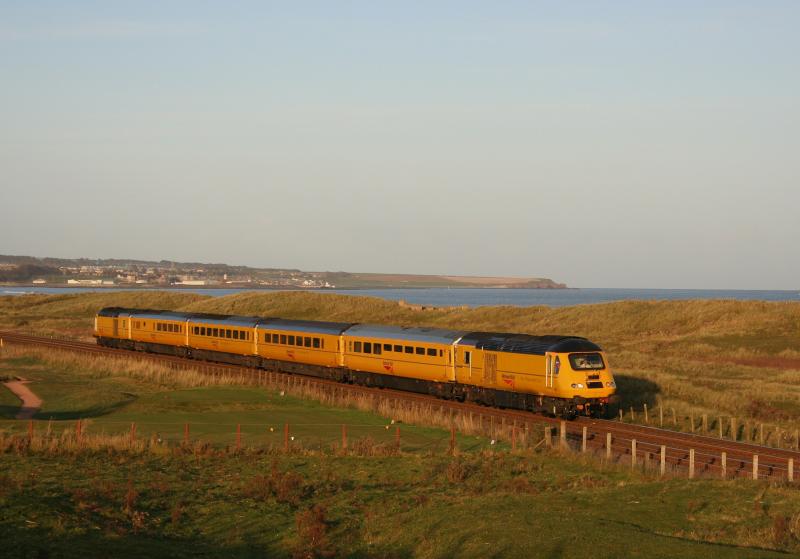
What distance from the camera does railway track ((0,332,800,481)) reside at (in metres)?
26.5

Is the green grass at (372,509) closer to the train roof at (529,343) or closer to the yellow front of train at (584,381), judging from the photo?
the yellow front of train at (584,381)

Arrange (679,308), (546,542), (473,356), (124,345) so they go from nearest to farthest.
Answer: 1. (546,542)
2. (473,356)
3. (124,345)
4. (679,308)

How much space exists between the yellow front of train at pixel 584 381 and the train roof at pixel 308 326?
55.7ft

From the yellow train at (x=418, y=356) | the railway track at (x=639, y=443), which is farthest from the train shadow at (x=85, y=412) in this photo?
the yellow train at (x=418, y=356)

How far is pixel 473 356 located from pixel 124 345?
40.5 metres

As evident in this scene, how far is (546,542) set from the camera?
58.5 ft

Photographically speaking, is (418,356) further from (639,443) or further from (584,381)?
(639,443)

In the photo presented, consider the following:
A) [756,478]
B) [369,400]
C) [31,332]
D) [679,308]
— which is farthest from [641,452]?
[31,332]

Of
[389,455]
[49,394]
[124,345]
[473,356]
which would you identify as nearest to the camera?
[389,455]

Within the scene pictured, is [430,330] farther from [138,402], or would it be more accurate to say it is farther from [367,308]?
[367,308]

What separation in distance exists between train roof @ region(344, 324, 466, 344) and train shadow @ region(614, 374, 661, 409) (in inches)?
352

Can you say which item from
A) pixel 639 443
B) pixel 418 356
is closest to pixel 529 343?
pixel 418 356

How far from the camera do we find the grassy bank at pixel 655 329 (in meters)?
43.2

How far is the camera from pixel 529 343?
37219 millimetres
